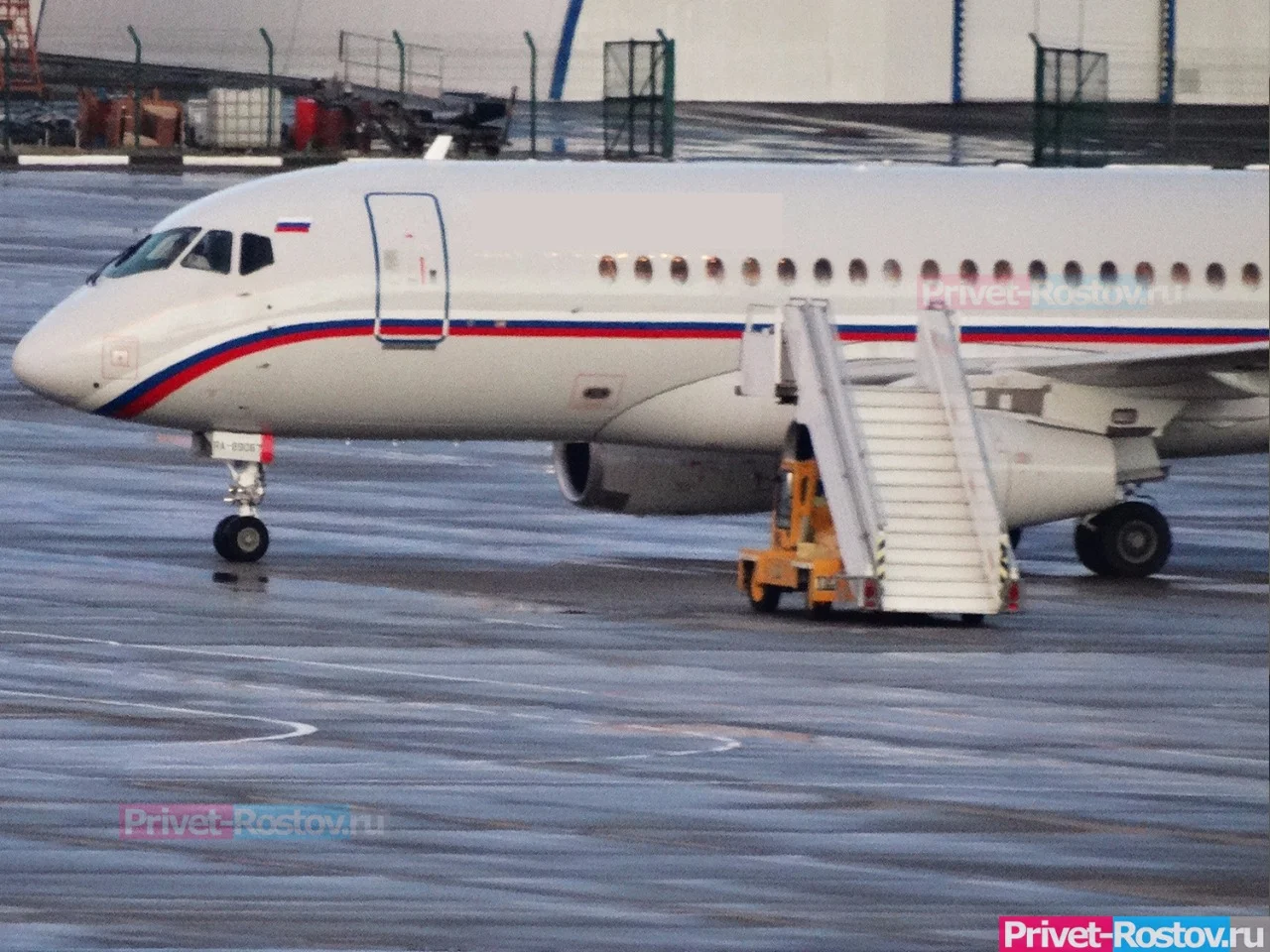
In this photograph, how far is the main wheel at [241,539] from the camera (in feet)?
106

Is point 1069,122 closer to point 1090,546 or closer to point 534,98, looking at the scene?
point 534,98

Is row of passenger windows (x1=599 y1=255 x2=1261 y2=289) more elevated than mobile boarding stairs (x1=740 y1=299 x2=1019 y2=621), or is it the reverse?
row of passenger windows (x1=599 y1=255 x2=1261 y2=289)

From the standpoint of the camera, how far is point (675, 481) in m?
33.6

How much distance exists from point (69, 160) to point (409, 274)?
1812 inches

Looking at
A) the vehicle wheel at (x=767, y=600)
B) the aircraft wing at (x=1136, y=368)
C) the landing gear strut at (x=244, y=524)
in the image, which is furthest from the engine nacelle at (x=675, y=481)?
the vehicle wheel at (x=767, y=600)

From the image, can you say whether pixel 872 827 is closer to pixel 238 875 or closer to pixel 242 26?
pixel 238 875

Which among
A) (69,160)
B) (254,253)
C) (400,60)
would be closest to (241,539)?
(254,253)

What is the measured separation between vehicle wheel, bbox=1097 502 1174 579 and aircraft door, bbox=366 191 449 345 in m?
6.93

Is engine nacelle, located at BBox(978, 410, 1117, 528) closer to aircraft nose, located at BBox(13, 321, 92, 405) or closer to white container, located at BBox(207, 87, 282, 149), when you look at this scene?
aircraft nose, located at BBox(13, 321, 92, 405)

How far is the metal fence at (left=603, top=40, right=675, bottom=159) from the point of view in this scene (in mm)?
77188

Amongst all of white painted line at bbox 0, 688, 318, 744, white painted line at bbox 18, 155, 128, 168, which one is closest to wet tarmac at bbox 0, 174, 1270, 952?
white painted line at bbox 0, 688, 318, 744

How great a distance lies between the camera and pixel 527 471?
4122 cm

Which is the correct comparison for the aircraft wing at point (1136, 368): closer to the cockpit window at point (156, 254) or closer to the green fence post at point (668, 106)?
the cockpit window at point (156, 254)

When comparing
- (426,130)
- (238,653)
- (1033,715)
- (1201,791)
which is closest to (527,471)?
(238,653)
